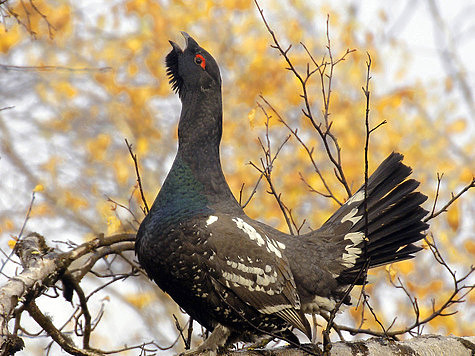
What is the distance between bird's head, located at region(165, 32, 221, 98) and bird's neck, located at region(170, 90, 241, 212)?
0.06 metres

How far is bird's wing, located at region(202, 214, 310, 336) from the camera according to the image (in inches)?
139

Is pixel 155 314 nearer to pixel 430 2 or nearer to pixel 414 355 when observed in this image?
pixel 430 2

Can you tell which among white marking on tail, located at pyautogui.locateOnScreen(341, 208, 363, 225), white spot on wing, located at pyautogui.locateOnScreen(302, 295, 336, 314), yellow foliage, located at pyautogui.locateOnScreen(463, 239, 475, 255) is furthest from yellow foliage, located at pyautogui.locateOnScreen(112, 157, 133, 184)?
white spot on wing, located at pyautogui.locateOnScreen(302, 295, 336, 314)

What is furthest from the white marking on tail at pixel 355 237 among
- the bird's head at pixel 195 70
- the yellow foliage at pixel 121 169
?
the yellow foliage at pixel 121 169

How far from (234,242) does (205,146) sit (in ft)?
2.86

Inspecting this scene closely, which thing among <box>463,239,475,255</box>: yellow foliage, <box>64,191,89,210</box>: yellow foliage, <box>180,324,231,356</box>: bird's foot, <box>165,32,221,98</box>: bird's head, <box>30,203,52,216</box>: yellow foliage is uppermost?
<box>30,203,52,216</box>: yellow foliage

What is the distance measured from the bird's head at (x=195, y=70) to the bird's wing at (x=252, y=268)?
3.66 feet

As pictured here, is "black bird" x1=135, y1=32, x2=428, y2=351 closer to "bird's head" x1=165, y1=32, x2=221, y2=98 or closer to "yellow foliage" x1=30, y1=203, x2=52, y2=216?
"bird's head" x1=165, y1=32, x2=221, y2=98

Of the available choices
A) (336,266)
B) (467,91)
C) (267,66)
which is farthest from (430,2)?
(336,266)

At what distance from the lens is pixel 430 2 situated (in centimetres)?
1096

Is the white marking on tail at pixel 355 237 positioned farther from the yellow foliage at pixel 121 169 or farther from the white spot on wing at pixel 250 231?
the yellow foliage at pixel 121 169

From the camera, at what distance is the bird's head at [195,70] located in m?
4.25

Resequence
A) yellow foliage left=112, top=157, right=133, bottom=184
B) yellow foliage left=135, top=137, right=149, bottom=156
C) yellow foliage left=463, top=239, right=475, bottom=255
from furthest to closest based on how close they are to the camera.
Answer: yellow foliage left=112, top=157, right=133, bottom=184
yellow foliage left=135, top=137, right=149, bottom=156
yellow foliage left=463, top=239, right=475, bottom=255

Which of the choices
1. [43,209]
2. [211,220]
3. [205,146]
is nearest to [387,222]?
[211,220]
